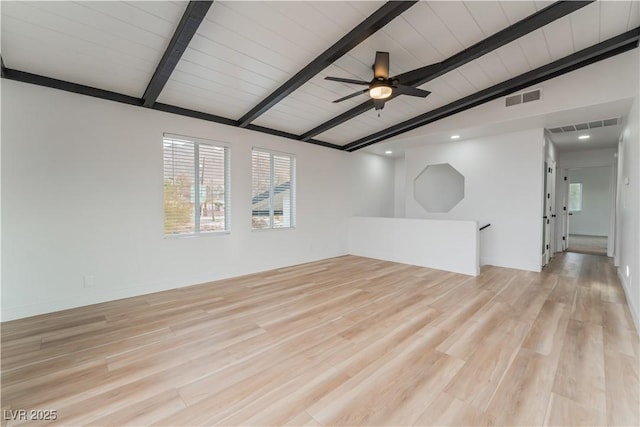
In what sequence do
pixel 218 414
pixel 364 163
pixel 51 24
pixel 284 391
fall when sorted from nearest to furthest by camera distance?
pixel 218 414 → pixel 284 391 → pixel 51 24 → pixel 364 163

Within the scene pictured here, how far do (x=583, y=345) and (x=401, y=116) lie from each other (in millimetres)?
4234

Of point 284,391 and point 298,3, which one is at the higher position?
point 298,3

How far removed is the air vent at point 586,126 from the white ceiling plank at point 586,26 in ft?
5.94

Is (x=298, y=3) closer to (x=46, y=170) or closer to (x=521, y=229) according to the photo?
(x=46, y=170)

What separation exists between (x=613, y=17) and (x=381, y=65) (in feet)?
8.56

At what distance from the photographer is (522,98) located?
4.46 metres

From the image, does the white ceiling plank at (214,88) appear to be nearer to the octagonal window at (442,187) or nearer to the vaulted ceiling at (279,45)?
the vaulted ceiling at (279,45)

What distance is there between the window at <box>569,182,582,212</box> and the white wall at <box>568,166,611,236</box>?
9 cm

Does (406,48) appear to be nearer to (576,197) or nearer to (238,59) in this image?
(238,59)

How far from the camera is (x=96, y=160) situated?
136 inches

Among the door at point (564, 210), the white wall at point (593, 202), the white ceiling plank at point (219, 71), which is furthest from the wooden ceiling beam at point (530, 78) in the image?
the white wall at point (593, 202)

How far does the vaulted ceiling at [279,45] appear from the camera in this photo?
2523mm

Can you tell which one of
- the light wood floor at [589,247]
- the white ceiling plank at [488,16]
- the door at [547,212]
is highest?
the white ceiling plank at [488,16]

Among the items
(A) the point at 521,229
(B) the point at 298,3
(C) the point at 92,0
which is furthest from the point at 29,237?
(A) the point at 521,229
